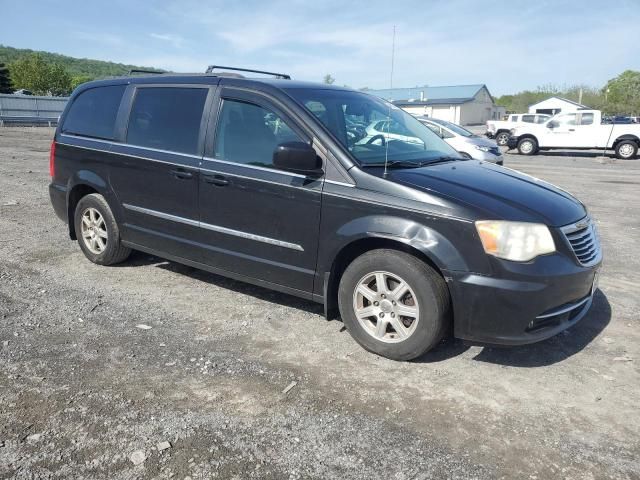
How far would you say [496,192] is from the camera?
→ 364cm

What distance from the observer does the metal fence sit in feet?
101

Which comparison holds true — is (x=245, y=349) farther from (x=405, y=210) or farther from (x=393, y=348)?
(x=405, y=210)

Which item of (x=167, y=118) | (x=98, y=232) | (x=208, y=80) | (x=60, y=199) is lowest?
(x=98, y=232)

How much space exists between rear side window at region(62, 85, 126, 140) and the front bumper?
3679 millimetres

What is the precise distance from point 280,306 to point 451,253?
5.86 feet

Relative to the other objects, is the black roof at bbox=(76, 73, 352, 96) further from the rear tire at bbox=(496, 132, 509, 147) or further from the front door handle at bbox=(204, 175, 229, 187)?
the rear tire at bbox=(496, 132, 509, 147)

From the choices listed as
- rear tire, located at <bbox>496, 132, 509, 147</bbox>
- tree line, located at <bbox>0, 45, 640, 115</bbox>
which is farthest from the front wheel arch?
tree line, located at <bbox>0, 45, 640, 115</bbox>

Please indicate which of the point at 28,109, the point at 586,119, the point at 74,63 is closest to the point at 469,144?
the point at 586,119

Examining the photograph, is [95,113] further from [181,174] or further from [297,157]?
[297,157]

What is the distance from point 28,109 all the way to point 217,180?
109 feet

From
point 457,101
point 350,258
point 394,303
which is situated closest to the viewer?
point 394,303

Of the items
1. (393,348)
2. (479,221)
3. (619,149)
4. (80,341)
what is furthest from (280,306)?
(619,149)

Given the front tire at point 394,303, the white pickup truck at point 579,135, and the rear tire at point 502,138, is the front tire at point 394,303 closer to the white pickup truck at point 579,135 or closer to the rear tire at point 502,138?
the white pickup truck at point 579,135

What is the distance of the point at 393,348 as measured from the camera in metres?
3.64
